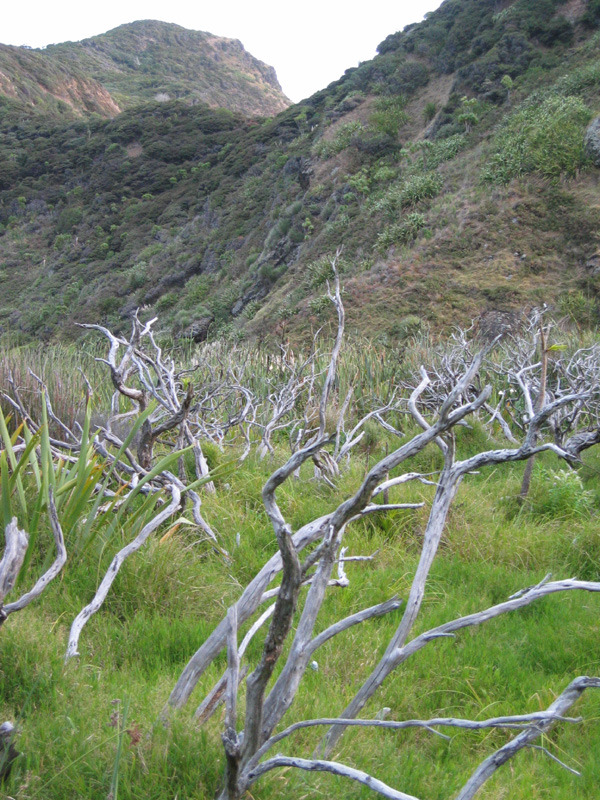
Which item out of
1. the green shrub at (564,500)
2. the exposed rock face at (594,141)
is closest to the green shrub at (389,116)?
the exposed rock face at (594,141)

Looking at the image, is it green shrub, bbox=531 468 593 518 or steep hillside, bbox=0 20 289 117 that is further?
steep hillside, bbox=0 20 289 117

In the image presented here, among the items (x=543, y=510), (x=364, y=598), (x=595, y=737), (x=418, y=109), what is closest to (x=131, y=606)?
(x=364, y=598)

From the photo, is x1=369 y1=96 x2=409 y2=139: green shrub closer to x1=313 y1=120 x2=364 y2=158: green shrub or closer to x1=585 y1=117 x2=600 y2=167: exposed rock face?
x1=313 y1=120 x2=364 y2=158: green shrub

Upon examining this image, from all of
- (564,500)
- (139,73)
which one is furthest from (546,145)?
(139,73)

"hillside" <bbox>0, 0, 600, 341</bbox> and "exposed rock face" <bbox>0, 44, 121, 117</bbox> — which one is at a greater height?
"exposed rock face" <bbox>0, 44, 121, 117</bbox>

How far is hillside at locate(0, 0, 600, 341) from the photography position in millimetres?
17281

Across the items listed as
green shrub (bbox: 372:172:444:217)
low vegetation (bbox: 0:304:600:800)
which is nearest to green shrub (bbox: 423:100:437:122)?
green shrub (bbox: 372:172:444:217)

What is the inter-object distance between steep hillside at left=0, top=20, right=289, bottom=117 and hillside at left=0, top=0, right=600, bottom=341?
1633 centimetres

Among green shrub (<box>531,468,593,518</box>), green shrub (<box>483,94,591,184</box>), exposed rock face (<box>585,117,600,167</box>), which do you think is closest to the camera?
green shrub (<box>531,468,593,518</box>)

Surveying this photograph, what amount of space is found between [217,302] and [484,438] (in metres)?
22.3

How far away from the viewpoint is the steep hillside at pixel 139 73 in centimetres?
6631

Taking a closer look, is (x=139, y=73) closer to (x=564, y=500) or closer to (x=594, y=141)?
(x=594, y=141)

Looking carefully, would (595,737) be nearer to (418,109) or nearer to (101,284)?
(418,109)

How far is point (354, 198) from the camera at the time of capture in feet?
81.5
